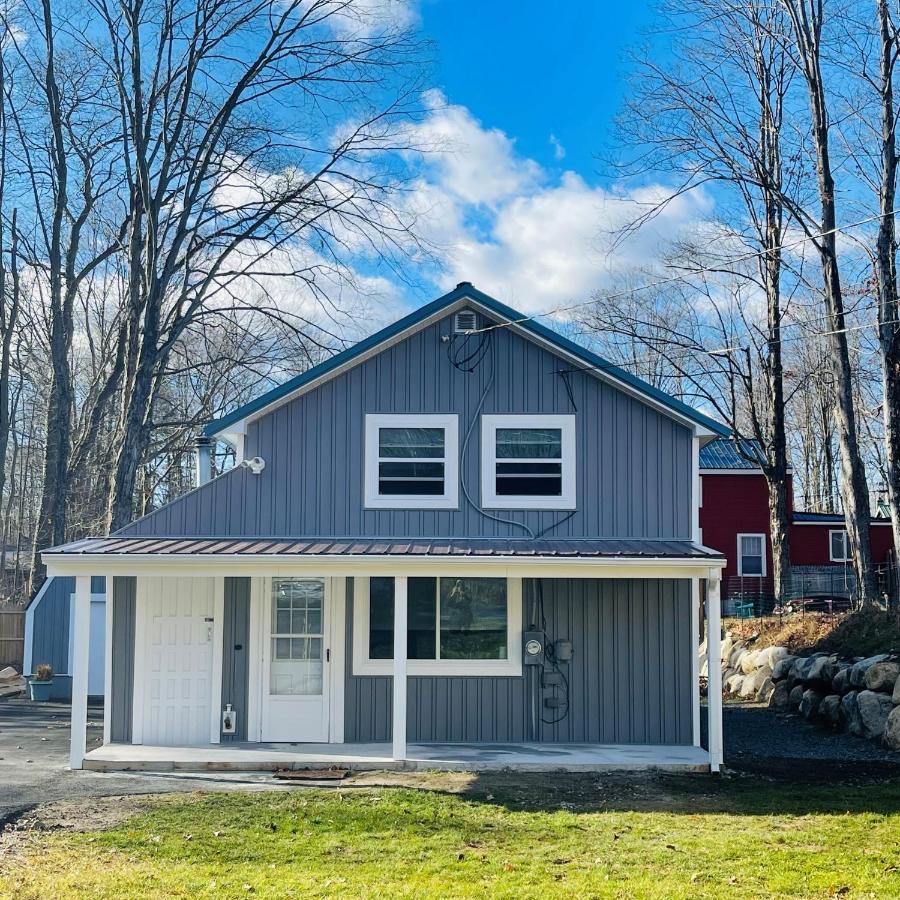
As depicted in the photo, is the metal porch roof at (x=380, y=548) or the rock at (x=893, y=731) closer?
the metal porch roof at (x=380, y=548)

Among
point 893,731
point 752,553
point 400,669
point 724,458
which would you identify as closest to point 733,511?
point 752,553

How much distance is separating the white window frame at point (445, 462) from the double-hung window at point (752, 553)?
19.7 m

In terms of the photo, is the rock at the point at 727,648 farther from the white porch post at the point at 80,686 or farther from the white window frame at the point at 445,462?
the white porch post at the point at 80,686

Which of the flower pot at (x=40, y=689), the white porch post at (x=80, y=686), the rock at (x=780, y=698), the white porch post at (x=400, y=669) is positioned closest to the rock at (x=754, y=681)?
the rock at (x=780, y=698)

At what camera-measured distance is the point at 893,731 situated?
13.5 m

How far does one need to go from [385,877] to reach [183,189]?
17635mm

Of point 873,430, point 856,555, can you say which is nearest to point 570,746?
point 856,555

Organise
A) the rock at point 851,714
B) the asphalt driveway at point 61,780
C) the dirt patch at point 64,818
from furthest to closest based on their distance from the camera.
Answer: the rock at point 851,714 < the asphalt driveway at point 61,780 < the dirt patch at point 64,818

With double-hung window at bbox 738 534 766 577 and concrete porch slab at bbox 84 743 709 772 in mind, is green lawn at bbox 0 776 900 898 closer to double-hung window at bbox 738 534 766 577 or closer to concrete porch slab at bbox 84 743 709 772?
concrete porch slab at bbox 84 743 709 772

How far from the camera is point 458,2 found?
17297 mm

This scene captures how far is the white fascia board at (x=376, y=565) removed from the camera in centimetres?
1177

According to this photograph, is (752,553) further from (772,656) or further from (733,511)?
(772,656)

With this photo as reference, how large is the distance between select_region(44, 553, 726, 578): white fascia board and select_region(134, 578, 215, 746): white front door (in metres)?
1.27

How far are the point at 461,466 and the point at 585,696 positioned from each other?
3179mm
